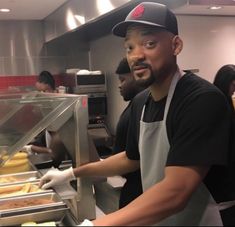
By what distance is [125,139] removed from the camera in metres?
2.12

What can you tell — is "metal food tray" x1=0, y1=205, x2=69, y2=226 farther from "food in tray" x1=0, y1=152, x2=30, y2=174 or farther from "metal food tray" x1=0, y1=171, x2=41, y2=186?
"food in tray" x1=0, y1=152, x2=30, y2=174

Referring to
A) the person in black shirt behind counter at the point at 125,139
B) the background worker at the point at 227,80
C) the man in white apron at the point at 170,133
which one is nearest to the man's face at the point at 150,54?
the man in white apron at the point at 170,133

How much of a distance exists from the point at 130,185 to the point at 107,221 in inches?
41.9

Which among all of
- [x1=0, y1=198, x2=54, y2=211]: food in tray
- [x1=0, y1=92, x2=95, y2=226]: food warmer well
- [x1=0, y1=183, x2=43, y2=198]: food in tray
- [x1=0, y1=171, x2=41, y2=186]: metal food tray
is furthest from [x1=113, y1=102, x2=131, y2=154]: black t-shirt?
[x1=0, y1=198, x2=54, y2=211]: food in tray

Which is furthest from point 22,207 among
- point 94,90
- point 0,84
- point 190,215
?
point 0,84

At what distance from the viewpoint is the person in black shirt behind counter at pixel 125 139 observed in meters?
2.01

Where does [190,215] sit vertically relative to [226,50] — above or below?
below

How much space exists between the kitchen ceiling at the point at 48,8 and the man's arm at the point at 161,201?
7.37ft

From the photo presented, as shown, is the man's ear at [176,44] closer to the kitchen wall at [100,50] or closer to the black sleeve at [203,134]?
the black sleeve at [203,134]

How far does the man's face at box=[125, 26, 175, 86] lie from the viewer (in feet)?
3.92

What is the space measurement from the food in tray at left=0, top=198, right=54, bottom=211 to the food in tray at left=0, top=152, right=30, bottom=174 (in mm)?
461

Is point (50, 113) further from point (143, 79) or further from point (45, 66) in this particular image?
point (45, 66)

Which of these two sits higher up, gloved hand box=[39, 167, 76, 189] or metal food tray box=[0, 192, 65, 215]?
gloved hand box=[39, 167, 76, 189]

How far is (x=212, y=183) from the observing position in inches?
48.6
